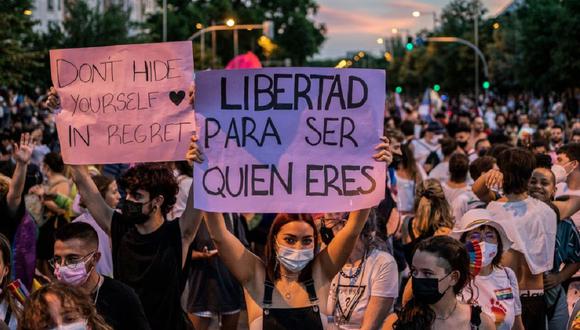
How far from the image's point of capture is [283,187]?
5.01m

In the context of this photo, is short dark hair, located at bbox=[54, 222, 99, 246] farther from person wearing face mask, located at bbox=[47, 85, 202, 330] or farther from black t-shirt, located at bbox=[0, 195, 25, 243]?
black t-shirt, located at bbox=[0, 195, 25, 243]

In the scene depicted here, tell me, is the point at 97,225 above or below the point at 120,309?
above

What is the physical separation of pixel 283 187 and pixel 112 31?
40.4 meters

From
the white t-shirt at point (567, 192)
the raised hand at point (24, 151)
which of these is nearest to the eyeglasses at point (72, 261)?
the raised hand at point (24, 151)

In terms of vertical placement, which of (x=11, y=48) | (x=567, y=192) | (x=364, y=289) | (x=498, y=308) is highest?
(x=11, y=48)

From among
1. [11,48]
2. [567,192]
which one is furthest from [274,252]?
[11,48]

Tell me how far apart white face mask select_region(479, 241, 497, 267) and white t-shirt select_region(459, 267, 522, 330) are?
0.28 ft

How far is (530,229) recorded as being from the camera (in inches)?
254

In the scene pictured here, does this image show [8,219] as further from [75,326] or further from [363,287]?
[75,326]

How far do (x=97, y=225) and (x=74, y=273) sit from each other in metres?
2.36

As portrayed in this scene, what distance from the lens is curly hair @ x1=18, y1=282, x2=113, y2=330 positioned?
3.90 meters

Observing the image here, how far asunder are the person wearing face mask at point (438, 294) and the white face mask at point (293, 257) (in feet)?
1.66

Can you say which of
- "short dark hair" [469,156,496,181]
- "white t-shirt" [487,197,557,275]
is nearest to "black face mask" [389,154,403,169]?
"short dark hair" [469,156,496,181]

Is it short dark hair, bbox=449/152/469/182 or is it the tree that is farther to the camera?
the tree
